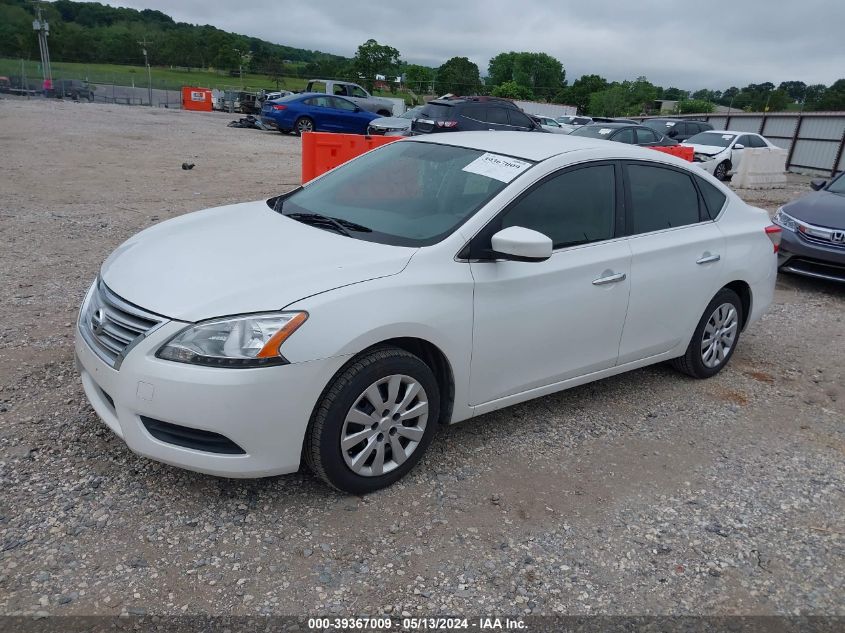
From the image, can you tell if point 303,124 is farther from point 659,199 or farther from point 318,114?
point 659,199

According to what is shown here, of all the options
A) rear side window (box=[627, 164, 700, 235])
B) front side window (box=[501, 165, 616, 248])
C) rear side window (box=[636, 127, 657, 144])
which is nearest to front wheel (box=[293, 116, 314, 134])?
rear side window (box=[636, 127, 657, 144])

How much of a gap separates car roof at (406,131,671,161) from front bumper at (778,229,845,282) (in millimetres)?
4104

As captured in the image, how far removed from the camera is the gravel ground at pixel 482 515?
2578mm

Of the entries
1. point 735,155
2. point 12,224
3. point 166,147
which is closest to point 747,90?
point 735,155

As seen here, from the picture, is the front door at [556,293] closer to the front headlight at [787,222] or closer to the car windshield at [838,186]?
the front headlight at [787,222]

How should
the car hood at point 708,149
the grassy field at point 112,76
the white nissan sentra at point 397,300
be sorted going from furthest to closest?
the grassy field at point 112,76 → the car hood at point 708,149 → the white nissan sentra at point 397,300

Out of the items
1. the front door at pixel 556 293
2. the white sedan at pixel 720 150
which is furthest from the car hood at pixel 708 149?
the front door at pixel 556 293

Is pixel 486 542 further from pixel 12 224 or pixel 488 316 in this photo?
pixel 12 224

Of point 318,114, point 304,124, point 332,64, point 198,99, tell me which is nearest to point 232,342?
point 318,114

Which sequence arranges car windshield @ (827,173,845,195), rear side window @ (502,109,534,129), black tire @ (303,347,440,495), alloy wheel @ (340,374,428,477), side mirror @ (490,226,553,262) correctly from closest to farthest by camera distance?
black tire @ (303,347,440,495) < alloy wheel @ (340,374,428,477) < side mirror @ (490,226,553,262) < car windshield @ (827,173,845,195) < rear side window @ (502,109,534,129)

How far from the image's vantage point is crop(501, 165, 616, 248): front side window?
356 centimetres

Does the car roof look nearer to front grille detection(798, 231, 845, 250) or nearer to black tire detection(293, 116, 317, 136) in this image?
front grille detection(798, 231, 845, 250)

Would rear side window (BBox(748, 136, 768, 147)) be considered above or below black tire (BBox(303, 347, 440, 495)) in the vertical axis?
above

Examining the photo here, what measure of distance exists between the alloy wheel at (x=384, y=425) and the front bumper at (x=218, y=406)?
23 cm
